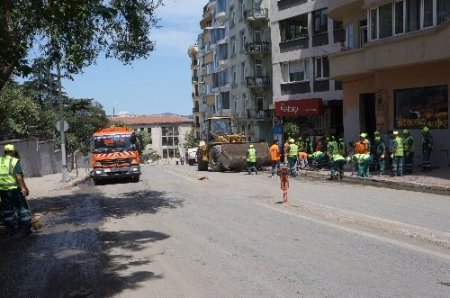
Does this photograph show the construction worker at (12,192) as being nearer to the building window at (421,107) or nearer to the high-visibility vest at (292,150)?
the high-visibility vest at (292,150)

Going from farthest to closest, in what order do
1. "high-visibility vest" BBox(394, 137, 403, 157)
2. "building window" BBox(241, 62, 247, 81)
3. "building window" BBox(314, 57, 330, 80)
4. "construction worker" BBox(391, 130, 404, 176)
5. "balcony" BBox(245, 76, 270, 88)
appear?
"building window" BBox(241, 62, 247, 81)
"balcony" BBox(245, 76, 270, 88)
"building window" BBox(314, 57, 330, 80)
"construction worker" BBox(391, 130, 404, 176)
"high-visibility vest" BBox(394, 137, 403, 157)

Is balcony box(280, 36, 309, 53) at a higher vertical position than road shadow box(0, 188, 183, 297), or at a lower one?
higher

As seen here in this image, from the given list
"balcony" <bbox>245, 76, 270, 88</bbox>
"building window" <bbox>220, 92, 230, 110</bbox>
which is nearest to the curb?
Result: "balcony" <bbox>245, 76, 270, 88</bbox>

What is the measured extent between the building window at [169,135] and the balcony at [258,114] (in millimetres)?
80867

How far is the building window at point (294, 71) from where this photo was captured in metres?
38.6

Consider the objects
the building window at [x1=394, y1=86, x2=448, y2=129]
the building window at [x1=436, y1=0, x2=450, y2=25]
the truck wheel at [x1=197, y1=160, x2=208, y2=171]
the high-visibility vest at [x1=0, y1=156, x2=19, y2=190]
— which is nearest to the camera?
the high-visibility vest at [x1=0, y1=156, x2=19, y2=190]

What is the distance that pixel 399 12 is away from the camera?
2103cm

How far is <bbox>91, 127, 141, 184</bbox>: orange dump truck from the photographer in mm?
23562

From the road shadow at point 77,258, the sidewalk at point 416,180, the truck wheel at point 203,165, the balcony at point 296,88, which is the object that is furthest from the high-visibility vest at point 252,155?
the balcony at point 296,88

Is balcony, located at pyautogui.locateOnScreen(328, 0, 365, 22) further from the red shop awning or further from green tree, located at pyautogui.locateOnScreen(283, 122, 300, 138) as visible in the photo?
green tree, located at pyautogui.locateOnScreen(283, 122, 300, 138)

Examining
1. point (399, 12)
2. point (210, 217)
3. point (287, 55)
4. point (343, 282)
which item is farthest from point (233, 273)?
point (287, 55)

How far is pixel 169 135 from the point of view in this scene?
13225 cm

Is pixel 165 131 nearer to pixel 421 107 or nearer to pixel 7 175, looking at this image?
pixel 421 107

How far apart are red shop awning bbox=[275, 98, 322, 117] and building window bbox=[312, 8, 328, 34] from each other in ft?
16.7
